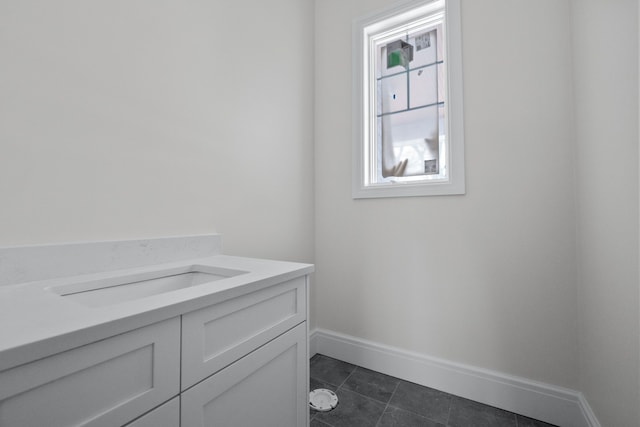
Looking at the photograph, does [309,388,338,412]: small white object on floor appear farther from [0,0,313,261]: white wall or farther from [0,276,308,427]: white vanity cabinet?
[0,0,313,261]: white wall

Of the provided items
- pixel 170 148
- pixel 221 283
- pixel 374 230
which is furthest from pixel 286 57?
pixel 221 283

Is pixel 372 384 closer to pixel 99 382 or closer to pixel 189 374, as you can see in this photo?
pixel 189 374

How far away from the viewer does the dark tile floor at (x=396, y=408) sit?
131 centimetres

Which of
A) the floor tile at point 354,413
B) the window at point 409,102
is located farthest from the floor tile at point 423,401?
the window at point 409,102

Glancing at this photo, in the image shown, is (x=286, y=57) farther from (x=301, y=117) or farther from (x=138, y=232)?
(x=138, y=232)

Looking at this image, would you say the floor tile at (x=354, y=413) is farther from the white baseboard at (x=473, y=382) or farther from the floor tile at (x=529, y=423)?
the floor tile at (x=529, y=423)

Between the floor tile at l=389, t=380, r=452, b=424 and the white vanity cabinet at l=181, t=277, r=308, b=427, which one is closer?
the white vanity cabinet at l=181, t=277, r=308, b=427

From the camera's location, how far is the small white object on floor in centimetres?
141

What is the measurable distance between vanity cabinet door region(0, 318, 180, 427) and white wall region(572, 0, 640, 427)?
128 cm

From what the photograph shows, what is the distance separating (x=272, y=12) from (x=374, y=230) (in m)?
1.46

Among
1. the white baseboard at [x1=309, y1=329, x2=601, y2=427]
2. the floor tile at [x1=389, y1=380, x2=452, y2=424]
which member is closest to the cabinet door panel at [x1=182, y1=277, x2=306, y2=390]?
the floor tile at [x1=389, y1=380, x2=452, y2=424]

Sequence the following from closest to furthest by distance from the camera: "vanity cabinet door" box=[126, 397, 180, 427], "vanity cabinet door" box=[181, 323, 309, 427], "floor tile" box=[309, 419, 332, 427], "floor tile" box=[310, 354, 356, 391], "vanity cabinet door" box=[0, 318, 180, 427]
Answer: "vanity cabinet door" box=[0, 318, 180, 427] → "vanity cabinet door" box=[126, 397, 180, 427] → "vanity cabinet door" box=[181, 323, 309, 427] → "floor tile" box=[309, 419, 332, 427] → "floor tile" box=[310, 354, 356, 391]

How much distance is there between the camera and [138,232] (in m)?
1.05

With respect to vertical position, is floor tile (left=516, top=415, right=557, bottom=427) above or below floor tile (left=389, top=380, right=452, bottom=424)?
below
